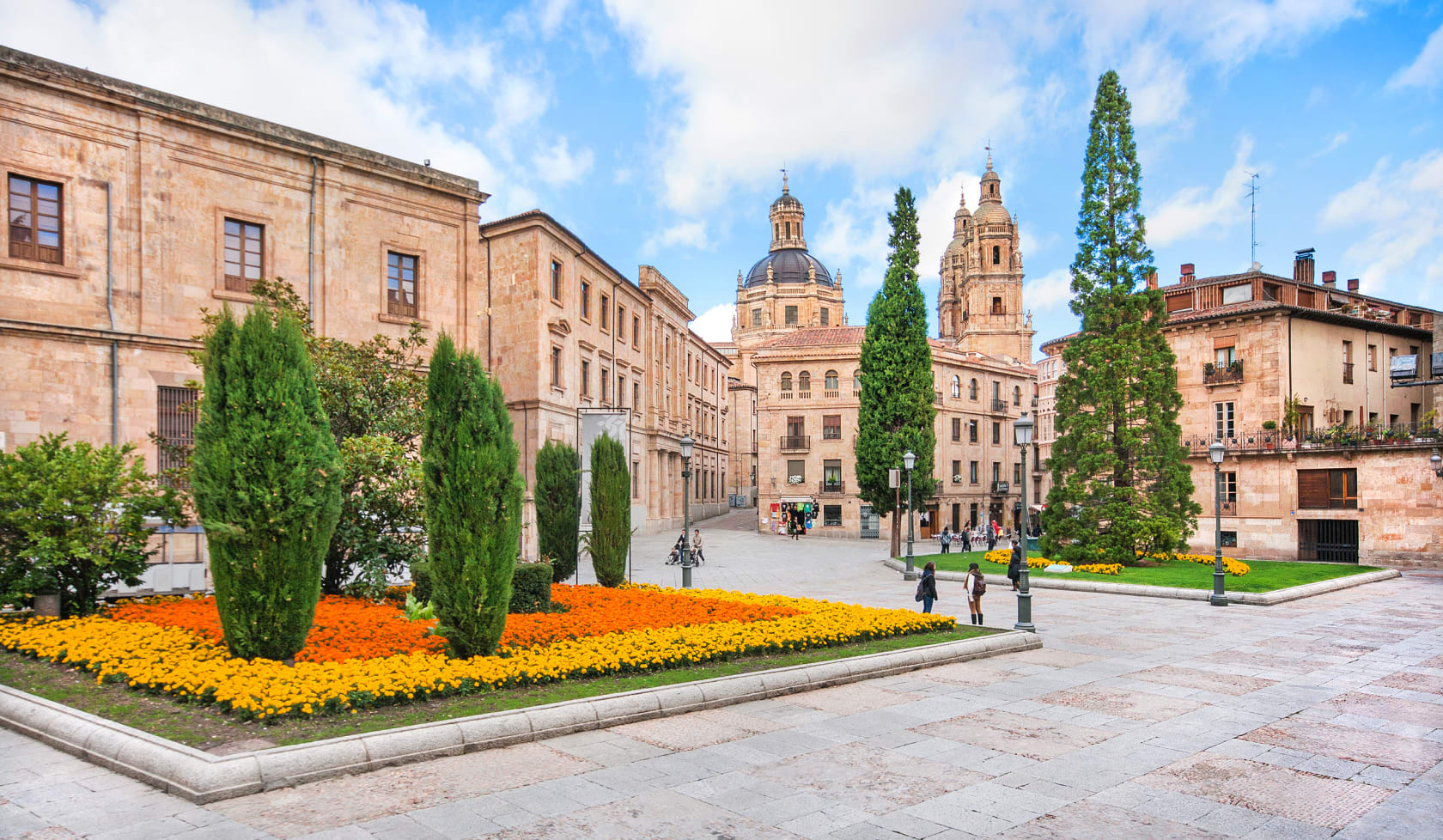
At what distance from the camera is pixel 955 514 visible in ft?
188

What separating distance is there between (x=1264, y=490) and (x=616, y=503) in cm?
3134

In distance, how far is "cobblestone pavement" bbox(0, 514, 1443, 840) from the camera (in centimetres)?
679

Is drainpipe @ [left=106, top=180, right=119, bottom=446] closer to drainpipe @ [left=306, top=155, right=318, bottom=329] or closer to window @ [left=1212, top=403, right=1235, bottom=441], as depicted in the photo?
drainpipe @ [left=306, top=155, right=318, bottom=329]

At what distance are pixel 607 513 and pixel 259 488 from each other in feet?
33.3

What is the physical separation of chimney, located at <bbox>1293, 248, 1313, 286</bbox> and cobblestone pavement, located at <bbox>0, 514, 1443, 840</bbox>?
41.0 metres

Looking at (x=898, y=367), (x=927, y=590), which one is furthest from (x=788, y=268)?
(x=927, y=590)

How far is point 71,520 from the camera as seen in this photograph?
45.2 feet

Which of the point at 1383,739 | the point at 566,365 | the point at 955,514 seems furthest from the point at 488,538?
the point at 955,514

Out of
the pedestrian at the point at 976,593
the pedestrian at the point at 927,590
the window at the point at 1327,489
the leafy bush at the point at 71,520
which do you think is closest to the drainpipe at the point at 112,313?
the leafy bush at the point at 71,520

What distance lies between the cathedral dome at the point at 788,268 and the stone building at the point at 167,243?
74517mm

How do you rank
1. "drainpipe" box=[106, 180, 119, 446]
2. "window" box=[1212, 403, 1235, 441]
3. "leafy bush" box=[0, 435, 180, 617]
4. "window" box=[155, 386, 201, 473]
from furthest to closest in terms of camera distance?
"window" box=[1212, 403, 1235, 441], "window" box=[155, 386, 201, 473], "drainpipe" box=[106, 180, 119, 446], "leafy bush" box=[0, 435, 180, 617]

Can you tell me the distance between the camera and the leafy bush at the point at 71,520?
1325 cm

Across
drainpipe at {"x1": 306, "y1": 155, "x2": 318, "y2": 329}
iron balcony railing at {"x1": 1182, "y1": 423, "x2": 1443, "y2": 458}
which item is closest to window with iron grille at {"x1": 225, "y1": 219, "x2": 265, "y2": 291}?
drainpipe at {"x1": 306, "y1": 155, "x2": 318, "y2": 329}

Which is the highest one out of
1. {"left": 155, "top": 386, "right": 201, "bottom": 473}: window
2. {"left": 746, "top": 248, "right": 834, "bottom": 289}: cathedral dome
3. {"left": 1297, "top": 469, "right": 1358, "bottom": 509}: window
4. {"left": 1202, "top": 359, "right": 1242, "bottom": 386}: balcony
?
{"left": 746, "top": 248, "right": 834, "bottom": 289}: cathedral dome
